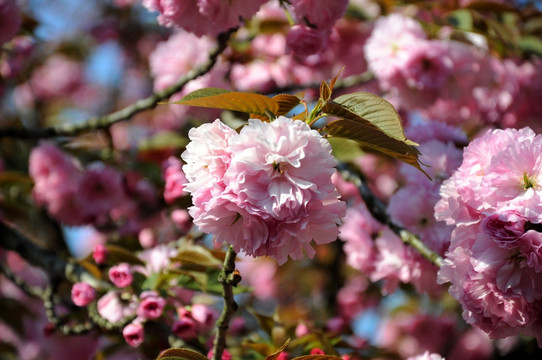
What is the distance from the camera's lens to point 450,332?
3398 mm

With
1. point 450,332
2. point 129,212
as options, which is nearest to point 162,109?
point 129,212

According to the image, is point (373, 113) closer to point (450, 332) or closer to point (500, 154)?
point (500, 154)

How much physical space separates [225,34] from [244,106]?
682 mm

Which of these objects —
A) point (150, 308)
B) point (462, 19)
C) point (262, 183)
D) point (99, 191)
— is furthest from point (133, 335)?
point (462, 19)

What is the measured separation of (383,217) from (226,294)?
0.65m

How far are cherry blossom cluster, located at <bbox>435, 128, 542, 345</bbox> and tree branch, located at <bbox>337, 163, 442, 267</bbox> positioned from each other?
22 cm

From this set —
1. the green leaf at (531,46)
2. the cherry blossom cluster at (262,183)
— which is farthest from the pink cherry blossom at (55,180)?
the green leaf at (531,46)

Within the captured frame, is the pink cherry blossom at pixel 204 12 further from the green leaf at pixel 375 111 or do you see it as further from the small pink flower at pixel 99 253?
the small pink flower at pixel 99 253

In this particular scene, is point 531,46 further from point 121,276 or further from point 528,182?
point 121,276

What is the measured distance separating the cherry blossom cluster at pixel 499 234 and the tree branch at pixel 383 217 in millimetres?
221

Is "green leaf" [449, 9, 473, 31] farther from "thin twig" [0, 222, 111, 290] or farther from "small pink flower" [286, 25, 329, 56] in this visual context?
"thin twig" [0, 222, 111, 290]

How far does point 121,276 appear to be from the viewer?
167cm

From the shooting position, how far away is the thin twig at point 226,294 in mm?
1221

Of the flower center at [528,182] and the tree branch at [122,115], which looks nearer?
the flower center at [528,182]
